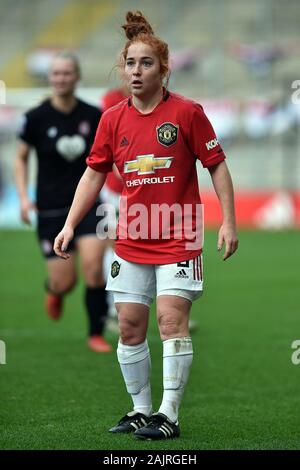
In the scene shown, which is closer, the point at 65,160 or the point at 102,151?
the point at 102,151

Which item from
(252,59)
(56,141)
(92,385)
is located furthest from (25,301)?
(252,59)

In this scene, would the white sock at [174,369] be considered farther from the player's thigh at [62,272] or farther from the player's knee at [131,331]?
the player's thigh at [62,272]

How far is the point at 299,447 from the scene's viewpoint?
4891mm

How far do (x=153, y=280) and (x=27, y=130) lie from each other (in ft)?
11.2

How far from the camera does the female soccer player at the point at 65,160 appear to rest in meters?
8.28

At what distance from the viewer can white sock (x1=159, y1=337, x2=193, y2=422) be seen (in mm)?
5184

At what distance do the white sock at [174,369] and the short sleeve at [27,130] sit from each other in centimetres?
367

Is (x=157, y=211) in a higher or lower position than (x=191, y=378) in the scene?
higher

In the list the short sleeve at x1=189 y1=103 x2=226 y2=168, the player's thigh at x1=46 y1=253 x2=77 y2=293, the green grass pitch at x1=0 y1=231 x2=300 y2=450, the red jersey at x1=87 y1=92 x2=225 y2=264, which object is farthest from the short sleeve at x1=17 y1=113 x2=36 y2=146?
the short sleeve at x1=189 y1=103 x2=226 y2=168

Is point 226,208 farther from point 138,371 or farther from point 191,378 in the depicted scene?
point 191,378

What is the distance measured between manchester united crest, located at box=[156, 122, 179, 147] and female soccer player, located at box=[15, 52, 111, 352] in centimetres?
308

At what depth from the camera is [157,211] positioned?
529 centimetres

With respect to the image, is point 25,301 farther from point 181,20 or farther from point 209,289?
point 181,20

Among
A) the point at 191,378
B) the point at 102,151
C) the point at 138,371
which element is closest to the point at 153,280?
the point at 138,371
